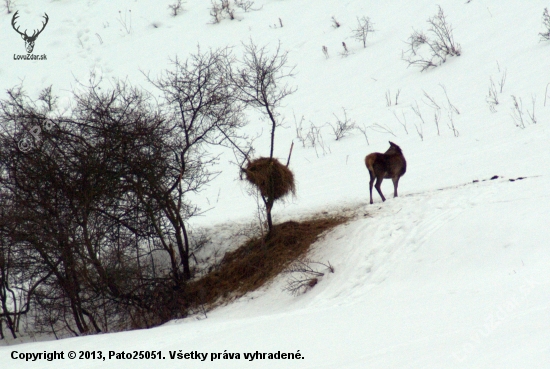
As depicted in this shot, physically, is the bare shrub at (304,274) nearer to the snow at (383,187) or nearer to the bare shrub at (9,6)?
the snow at (383,187)

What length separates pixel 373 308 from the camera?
624 cm

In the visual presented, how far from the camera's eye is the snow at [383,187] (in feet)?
16.1

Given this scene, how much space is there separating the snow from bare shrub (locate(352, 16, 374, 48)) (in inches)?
14.5

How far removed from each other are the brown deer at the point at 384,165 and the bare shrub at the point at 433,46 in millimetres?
9427

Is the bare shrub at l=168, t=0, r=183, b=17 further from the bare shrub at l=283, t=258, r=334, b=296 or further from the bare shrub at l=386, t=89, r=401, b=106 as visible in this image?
the bare shrub at l=283, t=258, r=334, b=296

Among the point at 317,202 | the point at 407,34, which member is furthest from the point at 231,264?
the point at 407,34

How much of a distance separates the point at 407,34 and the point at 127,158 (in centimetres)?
1470

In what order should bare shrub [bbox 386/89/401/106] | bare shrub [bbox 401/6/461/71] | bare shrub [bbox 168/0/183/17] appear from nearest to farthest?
bare shrub [bbox 386/89/401/106] < bare shrub [bbox 401/6/461/71] < bare shrub [bbox 168/0/183/17]

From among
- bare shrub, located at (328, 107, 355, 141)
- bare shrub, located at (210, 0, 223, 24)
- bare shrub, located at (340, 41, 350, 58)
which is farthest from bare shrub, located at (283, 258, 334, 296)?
bare shrub, located at (210, 0, 223, 24)

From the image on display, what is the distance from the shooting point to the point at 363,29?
22172mm

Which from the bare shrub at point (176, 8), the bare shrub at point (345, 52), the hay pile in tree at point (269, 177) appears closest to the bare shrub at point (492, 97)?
the bare shrub at point (345, 52)

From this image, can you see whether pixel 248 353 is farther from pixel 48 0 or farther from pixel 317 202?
pixel 48 0

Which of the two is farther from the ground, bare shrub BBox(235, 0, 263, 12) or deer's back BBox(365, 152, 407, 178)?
bare shrub BBox(235, 0, 263, 12)

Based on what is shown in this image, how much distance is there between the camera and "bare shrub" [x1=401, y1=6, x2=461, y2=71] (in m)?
19.2
